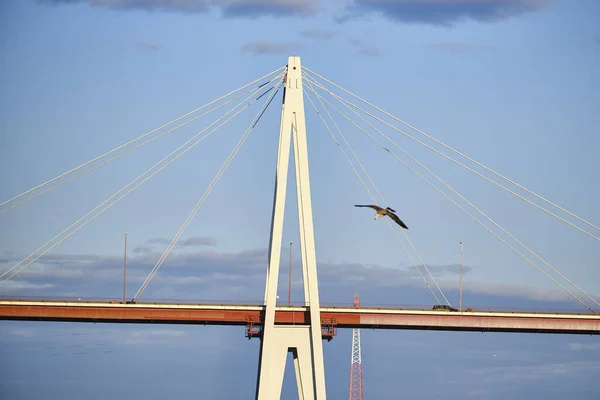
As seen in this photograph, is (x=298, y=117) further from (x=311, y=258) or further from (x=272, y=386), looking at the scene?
(x=272, y=386)

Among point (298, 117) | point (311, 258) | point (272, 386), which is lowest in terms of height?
point (272, 386)

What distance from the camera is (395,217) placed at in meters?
132

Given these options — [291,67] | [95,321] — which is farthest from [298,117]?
[95,321]

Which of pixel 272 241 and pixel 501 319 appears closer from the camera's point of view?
pixel 272 241

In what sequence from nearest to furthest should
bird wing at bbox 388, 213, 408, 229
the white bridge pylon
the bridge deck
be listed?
the white bridge pylon < bird wing at bbox 388, 213, 408, 229 < the bridge deck

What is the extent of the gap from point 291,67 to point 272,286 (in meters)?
15.3

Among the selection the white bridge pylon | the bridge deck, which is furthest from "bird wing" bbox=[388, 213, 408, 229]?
the bridge deck

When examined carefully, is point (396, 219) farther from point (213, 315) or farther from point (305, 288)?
point (213, 315)

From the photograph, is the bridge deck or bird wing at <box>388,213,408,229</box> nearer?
bird wing at <box>388,213,408,229</box>

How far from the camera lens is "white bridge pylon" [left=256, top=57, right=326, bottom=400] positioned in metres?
127

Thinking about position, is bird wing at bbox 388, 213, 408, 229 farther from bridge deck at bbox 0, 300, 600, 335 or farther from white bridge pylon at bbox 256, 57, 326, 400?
bridge deck at bbox 0, 300, 600, 335

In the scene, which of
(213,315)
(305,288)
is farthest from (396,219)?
(213,315)

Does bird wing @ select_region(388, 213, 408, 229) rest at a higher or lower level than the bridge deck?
higher

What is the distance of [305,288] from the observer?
5059 inches
